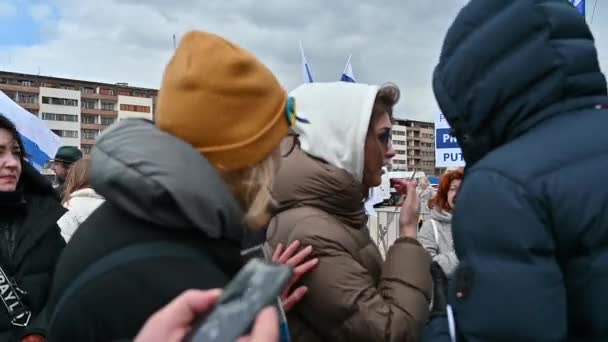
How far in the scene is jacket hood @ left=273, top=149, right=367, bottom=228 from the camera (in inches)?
83.6

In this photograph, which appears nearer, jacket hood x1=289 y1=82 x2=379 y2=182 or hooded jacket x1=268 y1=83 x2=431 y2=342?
hooded jacket x1=268 y1=83 x2=431 y2=342

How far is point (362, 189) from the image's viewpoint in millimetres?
2238

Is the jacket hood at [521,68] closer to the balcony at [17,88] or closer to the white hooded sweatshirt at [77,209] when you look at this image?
the white hooded sweatshirt at [77,209]

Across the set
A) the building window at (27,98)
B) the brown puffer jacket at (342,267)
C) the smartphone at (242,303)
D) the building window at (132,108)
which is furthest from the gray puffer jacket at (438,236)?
the building window at (132,108)

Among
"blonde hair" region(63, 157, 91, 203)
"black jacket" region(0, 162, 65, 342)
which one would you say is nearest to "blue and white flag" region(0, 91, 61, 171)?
"blonde hair" region(63, 157, 91, 203)

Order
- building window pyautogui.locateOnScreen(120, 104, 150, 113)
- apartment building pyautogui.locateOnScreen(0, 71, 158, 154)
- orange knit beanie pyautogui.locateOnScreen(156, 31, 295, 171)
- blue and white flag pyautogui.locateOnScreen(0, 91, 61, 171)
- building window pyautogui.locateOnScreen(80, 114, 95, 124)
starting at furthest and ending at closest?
building window pyautogui.locateOnScreen(120, 104, 150, 113)
building window pyautogui.locateOnScreen(80, 114, 95, 124)
apartment building pyautogui.locateOnScreen(0, 71, 158, 154)
blue and white flag pyautogui.locateOnScreen(0, 91, 61, 171)
orange knit beanie pyautogui.locateOnScreen(156, 31, 295, 171)

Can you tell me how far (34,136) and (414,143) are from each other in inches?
5911

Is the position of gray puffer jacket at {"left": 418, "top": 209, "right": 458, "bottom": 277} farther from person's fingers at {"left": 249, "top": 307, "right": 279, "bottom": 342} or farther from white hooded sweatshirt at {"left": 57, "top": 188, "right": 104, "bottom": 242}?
person's fingers at {"left": 249, "top": 307, "right": 279, "bottom": 342}

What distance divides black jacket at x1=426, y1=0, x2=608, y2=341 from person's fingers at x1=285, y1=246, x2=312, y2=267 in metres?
0.66

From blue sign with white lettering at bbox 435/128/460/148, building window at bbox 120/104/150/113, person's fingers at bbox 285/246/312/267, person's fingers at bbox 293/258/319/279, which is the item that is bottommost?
person's fingers at bbox 293/258/319/279

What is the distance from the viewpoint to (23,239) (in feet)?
9.57

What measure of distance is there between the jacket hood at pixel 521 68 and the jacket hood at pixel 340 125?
74 cm

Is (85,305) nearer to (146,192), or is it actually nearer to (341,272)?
(146,192)

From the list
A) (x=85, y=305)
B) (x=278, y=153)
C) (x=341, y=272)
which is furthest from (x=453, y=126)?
(x=85, y=305)
